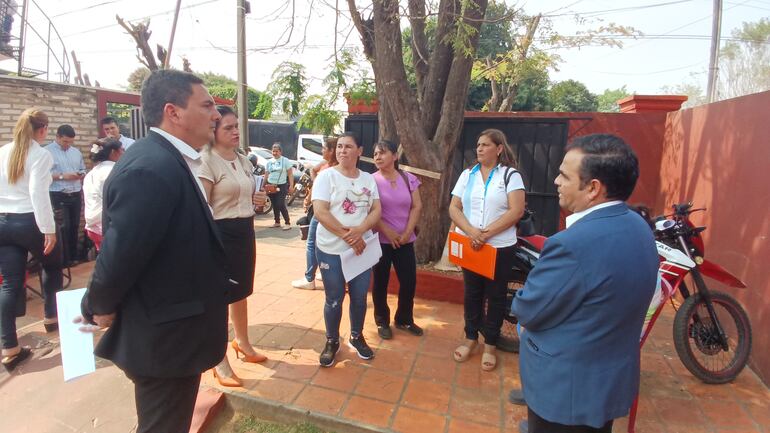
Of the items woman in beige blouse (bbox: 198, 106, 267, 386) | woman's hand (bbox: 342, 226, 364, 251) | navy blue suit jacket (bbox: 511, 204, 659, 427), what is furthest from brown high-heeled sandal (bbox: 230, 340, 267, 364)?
navy blue suit jacket (bbox: 511, 204, 659, 427)

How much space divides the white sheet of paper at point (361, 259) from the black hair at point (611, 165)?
1.81 m

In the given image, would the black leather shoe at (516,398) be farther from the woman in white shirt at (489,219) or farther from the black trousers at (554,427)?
the black trousers at (554,427)

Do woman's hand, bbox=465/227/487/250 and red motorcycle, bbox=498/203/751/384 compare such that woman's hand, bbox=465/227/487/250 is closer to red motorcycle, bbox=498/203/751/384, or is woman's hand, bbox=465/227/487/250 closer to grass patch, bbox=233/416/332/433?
red motorcycle, bbox=498/203/751/384

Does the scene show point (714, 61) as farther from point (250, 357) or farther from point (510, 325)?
point (250, 357)

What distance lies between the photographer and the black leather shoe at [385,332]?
352 centimetres

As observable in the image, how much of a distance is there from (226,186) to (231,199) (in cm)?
10

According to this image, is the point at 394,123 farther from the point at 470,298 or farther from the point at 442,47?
the point at 470,298

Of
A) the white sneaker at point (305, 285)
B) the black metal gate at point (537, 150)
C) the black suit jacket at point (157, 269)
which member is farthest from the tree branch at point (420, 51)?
the black suit jacket at point (157, 269)

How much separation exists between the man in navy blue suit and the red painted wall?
7.48 feet

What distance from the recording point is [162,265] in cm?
154

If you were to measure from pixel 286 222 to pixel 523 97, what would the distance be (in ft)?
41.6

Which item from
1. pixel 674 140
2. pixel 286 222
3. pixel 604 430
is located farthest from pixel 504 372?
pixel 286 222

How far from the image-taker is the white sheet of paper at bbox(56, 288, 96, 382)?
1860mm

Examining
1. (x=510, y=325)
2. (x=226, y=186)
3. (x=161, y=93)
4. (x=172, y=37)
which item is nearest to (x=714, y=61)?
(x=510, y=325)
